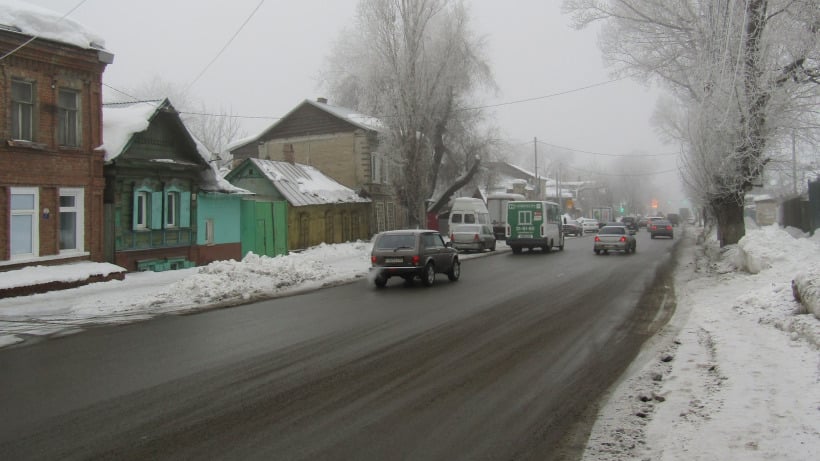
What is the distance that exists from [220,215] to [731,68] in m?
19.4

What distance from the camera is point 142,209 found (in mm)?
21344

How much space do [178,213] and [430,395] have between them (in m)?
19.0

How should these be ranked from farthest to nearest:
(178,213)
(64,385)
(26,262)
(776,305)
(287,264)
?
(178,213) → (287,264) → (26,262) → (776,305) → (64,385)

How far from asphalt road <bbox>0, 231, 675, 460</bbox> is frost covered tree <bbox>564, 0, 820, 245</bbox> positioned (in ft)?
26.6

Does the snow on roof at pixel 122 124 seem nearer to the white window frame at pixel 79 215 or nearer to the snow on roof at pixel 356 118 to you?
the white window frame at pixel 79 215

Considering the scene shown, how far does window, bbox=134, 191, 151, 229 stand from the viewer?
2105 centimetres

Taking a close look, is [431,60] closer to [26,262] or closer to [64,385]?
[26,262]

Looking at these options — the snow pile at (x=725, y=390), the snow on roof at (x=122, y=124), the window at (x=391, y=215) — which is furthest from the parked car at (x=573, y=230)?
the snow pile at (x=725, y=390)

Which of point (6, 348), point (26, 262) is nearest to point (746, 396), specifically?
point (6, 348)

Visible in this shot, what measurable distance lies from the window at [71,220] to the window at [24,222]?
96cm

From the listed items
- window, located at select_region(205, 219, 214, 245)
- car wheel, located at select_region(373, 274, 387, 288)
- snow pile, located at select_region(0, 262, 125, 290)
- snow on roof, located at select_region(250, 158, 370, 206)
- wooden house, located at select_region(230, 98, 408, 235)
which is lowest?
car wheel, located at select_region(373, 274, 387, 288)

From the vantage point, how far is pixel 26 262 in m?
16.8

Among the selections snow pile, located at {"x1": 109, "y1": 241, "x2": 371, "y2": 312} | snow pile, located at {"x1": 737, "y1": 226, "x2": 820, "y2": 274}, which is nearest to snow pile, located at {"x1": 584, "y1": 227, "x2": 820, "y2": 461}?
snow pile, located at {"x1": 737, "y1": 226, "x2": 820, "y2": 274}

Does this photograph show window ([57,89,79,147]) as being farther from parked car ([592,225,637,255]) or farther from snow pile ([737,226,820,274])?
parked car ([592,225,637,255])
